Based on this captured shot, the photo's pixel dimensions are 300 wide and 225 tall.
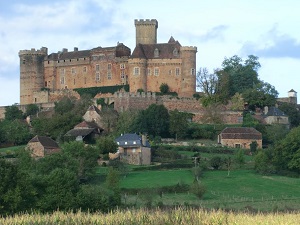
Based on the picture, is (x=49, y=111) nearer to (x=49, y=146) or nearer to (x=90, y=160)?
(x=49, y=146)

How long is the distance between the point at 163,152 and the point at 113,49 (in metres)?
21.4

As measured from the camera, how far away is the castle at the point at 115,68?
92500 mm

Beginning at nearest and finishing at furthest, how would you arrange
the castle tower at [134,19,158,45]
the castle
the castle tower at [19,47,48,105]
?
the castle → the castle tower at [134,19,158,45] → the castle tower at [19,47,48,105]

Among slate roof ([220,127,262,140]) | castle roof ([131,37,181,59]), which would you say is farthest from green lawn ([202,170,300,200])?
castle roof ([131,37,181,59])

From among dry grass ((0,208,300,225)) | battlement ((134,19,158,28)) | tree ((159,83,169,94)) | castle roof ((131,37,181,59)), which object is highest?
battlement ((134,19,158,28))

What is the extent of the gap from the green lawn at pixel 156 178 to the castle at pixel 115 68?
2133 cm

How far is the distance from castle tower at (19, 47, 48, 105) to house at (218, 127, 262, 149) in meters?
23.2

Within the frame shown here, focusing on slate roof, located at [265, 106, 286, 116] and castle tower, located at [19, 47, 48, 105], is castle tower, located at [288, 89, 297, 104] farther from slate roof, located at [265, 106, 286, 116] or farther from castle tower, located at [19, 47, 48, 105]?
castle tower, located at [19, 47, 48, 105]

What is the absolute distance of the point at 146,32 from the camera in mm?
96812

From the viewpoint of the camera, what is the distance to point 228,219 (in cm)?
3925

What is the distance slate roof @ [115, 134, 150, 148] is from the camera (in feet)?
252

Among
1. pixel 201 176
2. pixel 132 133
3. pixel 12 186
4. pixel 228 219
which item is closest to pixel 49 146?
pixel 132 133

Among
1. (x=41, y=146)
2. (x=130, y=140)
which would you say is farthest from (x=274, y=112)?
(x=41, y=146)

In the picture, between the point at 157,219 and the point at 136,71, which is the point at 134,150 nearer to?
the point at 136,71
